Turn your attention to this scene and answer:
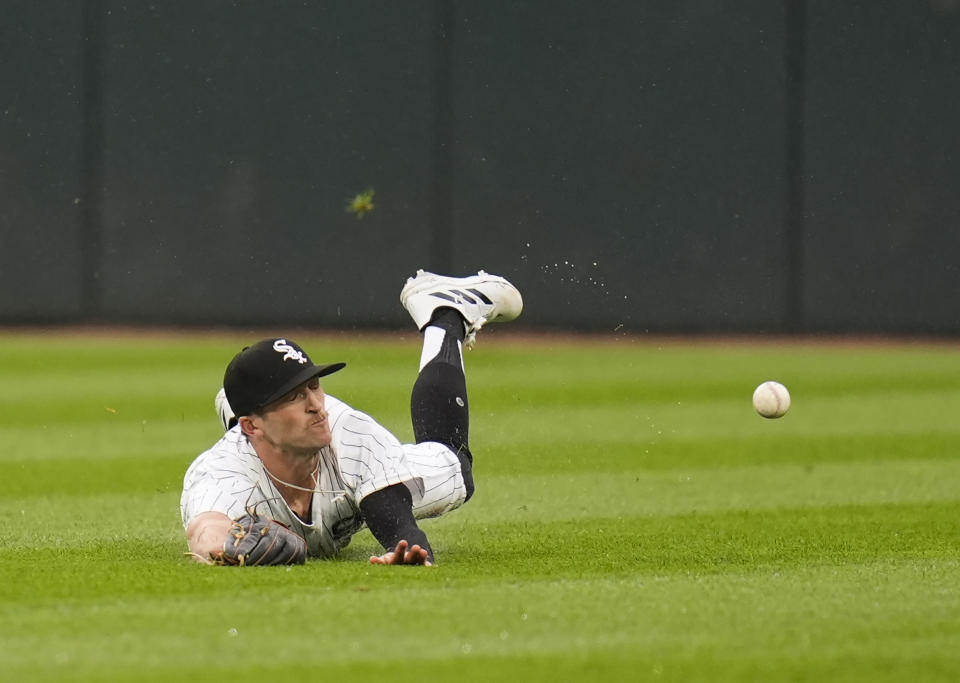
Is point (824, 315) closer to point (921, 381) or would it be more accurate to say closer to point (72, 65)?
point (921, 381)

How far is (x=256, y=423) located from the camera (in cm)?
489

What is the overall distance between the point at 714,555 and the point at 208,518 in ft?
5.29

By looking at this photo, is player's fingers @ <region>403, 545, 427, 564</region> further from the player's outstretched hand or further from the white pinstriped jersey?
the white pinstriped jersey

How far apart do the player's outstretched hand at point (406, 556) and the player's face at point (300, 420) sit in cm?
39

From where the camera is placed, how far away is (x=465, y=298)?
20.0ft

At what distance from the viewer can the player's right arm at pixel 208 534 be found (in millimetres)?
4781

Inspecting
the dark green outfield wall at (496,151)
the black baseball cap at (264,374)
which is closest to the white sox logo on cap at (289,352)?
the black baseball cap at (264,374)

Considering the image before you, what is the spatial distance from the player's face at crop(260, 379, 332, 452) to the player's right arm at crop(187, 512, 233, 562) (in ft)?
0.97

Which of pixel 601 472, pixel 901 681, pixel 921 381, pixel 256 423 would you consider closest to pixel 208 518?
pixel 256 423

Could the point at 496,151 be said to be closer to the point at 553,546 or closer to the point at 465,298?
the point at 465,298

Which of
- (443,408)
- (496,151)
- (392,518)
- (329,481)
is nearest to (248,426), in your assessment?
(329,481)

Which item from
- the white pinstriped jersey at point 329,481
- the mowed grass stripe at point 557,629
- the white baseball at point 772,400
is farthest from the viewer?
the white baseball at point 772,400

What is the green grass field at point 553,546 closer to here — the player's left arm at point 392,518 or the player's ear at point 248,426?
the player's left arm at point 392,518

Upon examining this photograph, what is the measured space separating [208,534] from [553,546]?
1.25 metres
